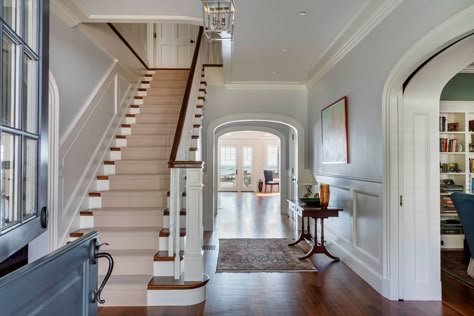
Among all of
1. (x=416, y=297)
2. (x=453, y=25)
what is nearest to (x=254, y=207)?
(x=416, y=297)

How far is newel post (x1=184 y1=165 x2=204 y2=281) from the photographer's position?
2.99 meters

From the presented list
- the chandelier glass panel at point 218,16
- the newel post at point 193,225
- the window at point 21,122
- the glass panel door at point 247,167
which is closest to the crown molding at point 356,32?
the chandelier glass panel at point 218,16

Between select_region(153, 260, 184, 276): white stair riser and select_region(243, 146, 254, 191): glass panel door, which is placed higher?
select_region(243, 146, 254, 191): glass panel door

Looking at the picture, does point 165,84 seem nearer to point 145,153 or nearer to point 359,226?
point 145,153

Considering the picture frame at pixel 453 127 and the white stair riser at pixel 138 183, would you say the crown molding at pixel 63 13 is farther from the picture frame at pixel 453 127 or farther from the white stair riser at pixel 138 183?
the picture frame at pixel 453 127

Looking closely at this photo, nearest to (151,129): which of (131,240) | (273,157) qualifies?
(131,240)

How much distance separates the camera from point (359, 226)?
3746mm

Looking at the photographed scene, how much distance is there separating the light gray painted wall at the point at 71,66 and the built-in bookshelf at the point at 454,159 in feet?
16.1

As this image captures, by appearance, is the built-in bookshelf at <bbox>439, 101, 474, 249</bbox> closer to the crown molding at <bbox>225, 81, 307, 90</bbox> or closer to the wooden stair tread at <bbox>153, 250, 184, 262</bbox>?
the crown molding at <bbox>225, 81, 307, 90</bbox>

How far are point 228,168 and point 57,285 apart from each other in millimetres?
13808

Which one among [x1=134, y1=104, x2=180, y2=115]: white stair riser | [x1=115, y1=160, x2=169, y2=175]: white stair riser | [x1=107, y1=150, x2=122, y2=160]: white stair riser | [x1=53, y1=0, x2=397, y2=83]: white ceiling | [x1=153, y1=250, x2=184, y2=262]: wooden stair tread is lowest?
[x1=153, y1=250, x2=184, y2=262]: wooden stair tread

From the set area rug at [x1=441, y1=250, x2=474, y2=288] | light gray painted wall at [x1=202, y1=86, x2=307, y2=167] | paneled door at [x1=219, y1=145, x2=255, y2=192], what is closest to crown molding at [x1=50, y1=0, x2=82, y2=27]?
light gray painted wall at [x1=202, y1=86, x2=307, y2=167]

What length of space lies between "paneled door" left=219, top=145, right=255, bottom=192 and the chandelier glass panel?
41.0 ft

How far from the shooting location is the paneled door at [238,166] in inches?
579
